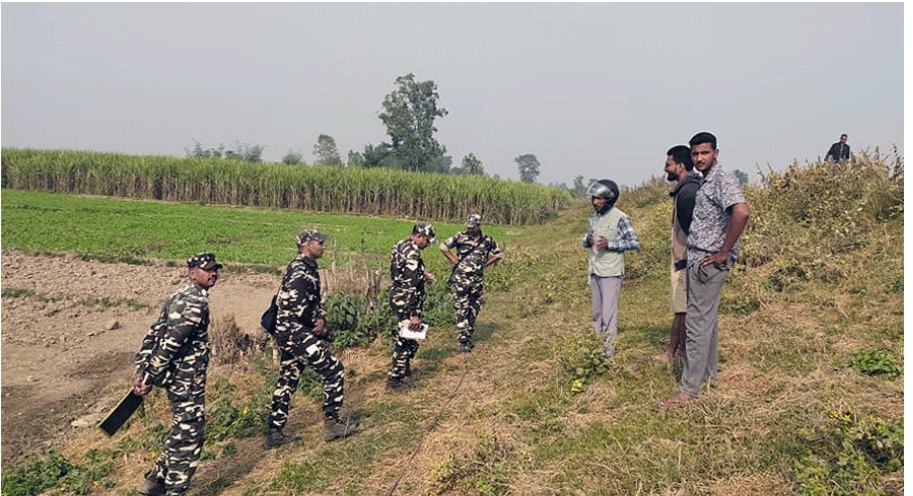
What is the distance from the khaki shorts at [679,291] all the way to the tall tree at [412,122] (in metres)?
54.4

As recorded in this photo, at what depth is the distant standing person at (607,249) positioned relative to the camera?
18.5 feet

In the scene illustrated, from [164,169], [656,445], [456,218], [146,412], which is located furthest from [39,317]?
[164,169]

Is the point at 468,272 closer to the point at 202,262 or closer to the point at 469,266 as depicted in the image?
the point at 469,266

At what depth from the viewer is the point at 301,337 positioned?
16.6ft

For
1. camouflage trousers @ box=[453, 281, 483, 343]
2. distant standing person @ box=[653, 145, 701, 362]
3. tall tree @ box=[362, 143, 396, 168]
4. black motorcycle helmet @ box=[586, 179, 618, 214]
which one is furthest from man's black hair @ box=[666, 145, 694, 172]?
A: tall tree @ box=[362, 143, 396, 168]

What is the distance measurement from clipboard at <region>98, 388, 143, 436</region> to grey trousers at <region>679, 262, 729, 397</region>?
172 inches

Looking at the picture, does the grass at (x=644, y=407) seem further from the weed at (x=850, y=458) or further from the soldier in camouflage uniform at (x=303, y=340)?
the soldier in camouflage uniform at (x=303, y=340)

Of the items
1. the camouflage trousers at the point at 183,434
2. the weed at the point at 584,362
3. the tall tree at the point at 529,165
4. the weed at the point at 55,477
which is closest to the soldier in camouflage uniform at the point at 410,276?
the weed at the point at 584,362

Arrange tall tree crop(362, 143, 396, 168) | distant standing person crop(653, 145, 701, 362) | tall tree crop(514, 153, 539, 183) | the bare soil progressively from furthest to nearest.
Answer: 1. tall tree crop(514, 153, 539, 183)
2. tall tree crop(362, 143, 396, 168)
3. the bare soil
4. distant standing person crop(653, 145, 701, 362)

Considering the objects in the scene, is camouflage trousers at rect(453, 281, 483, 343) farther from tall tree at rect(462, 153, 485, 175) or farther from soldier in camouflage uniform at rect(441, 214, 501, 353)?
tall tree at rect(462, 153, 485, 175)

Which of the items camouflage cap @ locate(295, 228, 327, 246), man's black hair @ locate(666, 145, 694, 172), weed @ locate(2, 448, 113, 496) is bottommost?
weed @ locate(2, 448, 113, 496)

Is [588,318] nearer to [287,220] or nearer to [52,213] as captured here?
[287,220]

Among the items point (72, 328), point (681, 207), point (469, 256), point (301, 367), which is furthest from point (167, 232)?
point (681, 207)

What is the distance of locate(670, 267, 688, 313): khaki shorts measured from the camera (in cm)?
522
